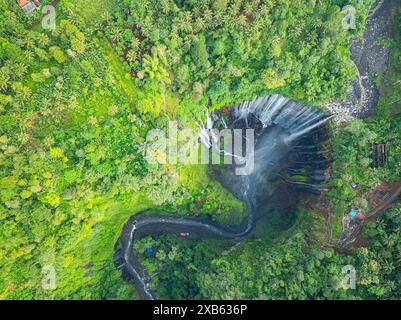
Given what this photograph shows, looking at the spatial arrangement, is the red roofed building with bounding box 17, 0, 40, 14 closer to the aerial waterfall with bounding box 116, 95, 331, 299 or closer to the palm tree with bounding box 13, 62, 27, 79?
the palm tree with bounding box 13, 62, 27, 79

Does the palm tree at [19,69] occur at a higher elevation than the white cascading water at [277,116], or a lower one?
higher

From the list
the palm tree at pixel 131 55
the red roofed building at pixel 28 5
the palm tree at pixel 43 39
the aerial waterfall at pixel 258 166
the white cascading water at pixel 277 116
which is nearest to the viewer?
the palm tree at pixel 43 39

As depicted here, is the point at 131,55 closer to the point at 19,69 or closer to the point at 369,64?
the point at 19,69

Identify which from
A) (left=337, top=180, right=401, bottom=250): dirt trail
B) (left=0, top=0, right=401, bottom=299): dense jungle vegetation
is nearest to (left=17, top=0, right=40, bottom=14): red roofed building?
(left=0, top=0, right=401, bottom=299): dense jungle vegetation

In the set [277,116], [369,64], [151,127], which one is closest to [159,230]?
[151,127]

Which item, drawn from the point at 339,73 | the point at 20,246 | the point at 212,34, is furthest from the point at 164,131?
the point at 339,73

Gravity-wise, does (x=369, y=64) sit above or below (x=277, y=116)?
above

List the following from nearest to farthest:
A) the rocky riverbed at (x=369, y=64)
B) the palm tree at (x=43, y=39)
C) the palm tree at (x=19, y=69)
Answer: the palm tree at (x=19, y=69), the palm tree at (x=43, y=39), the rocky riverbed at (x=369, y=64)

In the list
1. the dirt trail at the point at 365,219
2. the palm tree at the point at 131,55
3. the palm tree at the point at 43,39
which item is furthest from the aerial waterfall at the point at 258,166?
the palm tree at the point at 43,39

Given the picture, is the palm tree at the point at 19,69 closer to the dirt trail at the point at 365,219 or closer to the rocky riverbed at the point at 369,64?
the rocky riverbed at the point at 369,64
